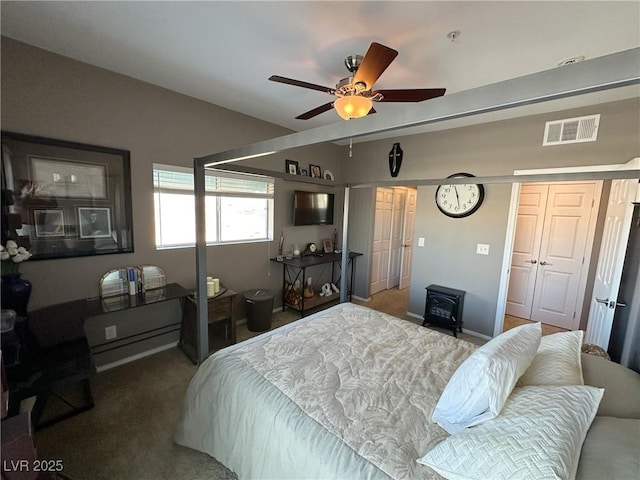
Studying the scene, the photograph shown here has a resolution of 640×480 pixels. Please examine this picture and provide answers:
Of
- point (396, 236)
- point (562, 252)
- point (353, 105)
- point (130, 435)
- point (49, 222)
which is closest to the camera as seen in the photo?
point (353, 105)

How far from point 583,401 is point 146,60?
3.21 m

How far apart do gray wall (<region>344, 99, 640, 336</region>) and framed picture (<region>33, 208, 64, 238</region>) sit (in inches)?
145

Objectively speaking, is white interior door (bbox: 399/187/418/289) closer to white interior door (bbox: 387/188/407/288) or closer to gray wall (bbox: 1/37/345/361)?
white interior door (bbox: 387/188/407/288)

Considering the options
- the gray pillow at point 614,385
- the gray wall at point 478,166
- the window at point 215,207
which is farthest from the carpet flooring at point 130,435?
the gray wall at point 478,166

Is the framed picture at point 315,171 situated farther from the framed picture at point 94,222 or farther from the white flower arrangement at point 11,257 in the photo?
the white flower arrangement at point 11,257

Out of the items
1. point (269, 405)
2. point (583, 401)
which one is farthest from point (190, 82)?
point (583, 401)

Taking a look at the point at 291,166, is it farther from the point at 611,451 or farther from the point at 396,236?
the point at 611,451

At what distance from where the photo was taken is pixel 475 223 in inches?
132

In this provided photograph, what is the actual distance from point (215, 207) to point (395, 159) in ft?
8.54

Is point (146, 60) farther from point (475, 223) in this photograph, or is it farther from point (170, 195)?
point (475, 223)

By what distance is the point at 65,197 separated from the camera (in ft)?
6.83

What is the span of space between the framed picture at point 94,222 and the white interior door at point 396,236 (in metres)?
4.11

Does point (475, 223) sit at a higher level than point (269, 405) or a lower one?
higher

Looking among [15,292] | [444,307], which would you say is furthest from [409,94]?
[15,292]
